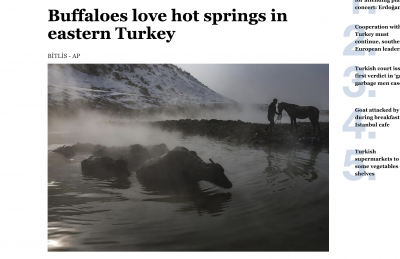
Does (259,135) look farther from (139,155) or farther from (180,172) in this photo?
(180,172)

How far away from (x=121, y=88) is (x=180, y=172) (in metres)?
57.4

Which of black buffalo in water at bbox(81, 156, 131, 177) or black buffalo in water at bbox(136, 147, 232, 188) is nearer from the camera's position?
black buffalo in water at bbox(136, 147, 232, 188)

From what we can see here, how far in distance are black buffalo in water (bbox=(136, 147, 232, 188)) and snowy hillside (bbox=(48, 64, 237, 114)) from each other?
26.3 metres

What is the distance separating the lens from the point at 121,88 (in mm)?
58719

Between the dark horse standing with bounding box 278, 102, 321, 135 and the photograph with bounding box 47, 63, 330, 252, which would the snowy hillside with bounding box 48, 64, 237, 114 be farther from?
the dark horse standing with bounding box 278, 102, 321, 135

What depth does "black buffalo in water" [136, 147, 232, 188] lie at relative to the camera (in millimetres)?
6227

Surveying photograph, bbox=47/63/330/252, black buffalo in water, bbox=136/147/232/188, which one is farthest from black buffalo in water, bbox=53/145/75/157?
black buffalo in water, bbox=136/147/232/188

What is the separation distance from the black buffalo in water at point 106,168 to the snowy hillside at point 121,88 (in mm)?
23989

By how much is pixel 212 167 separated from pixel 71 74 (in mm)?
68718

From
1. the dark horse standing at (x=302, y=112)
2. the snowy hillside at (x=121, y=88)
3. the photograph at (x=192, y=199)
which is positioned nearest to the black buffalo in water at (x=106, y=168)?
the photograph at (x=192, y=199)

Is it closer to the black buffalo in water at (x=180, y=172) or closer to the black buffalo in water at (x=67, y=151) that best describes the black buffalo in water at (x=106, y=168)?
the black buffalo in water at (x=180, y=172)

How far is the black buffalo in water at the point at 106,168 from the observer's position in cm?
746

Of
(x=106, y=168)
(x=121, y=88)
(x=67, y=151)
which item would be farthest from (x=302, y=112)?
(x=121, y=88)

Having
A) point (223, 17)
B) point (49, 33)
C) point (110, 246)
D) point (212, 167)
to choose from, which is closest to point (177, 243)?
point (110, 246)
